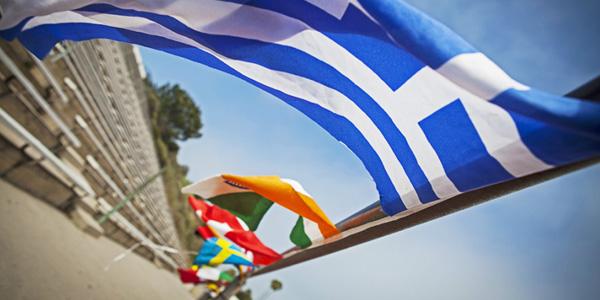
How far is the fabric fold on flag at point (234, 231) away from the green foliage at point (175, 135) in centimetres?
2118

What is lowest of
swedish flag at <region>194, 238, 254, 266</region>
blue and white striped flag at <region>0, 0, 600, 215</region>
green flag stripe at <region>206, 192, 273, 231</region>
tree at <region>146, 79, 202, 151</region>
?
swedish flag at <region>194, 238, 254, 266</region>

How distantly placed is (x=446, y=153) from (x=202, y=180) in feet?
7.88

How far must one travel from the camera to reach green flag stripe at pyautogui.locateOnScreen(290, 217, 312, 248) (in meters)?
2.84

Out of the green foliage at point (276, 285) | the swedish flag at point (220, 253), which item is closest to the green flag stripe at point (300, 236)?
the swedish flag at point (220, 253)

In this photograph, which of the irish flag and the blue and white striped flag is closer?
the blue and white striped flag

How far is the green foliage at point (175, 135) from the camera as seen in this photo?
90.6 ft

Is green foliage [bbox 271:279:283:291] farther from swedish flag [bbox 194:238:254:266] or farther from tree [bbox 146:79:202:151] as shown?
A: swedish flag [bbox 194:238:254:266]

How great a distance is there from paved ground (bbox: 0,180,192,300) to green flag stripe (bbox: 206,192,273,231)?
6.56 feet

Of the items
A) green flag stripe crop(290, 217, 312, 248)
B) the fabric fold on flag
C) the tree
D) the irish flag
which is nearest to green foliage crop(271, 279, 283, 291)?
the tree

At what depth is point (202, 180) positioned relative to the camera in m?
3.03

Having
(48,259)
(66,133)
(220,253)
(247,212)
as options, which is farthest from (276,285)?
(247,212)

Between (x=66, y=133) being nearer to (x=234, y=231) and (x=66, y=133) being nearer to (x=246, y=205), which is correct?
(x=234, y=231)

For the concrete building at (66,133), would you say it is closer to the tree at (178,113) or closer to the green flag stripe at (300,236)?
the green flag stripe at (300,236)

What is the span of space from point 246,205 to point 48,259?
287 cm
